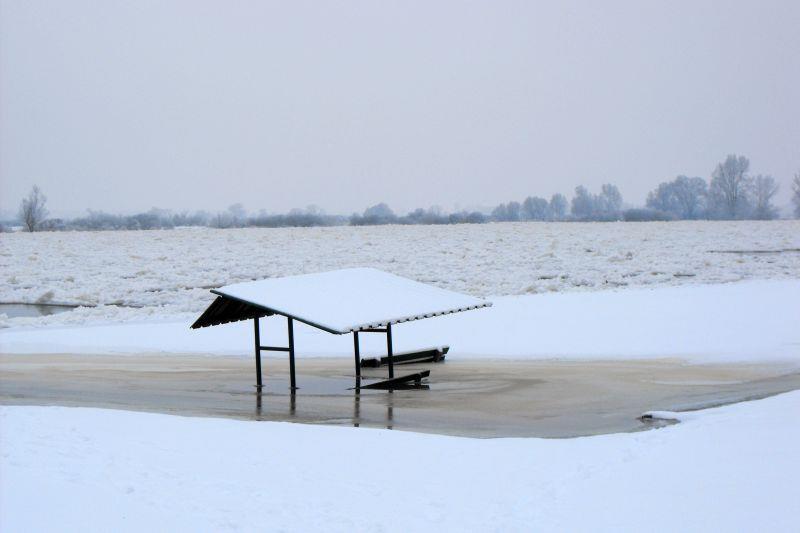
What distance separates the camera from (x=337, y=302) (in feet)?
49.1

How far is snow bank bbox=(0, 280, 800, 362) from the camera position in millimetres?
20266

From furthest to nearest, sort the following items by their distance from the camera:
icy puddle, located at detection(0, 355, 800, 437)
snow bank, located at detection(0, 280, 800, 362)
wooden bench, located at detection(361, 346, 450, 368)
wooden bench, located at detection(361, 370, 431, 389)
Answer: snow bank, located at detection(0, 280, 800, 362)
wooden bench, located at detection(361, 346, 450, 368)
wooden bench, located at detection(361, 370, 431, 389)
icy puddle, located at detection(0, 355, 800, 437)

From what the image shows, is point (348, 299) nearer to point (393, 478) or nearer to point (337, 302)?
point (337, 302)

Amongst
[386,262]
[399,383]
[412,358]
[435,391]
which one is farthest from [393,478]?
[386,262]

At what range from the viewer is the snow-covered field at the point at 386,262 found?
33.0m

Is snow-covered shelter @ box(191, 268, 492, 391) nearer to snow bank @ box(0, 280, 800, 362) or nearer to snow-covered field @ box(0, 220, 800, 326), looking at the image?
snow bank @ box(0, 280, 800, 362)

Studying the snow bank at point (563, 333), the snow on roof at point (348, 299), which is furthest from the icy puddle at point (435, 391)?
the snow bank at point (563, 333)

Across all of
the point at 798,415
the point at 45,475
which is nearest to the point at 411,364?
the point at 798,415

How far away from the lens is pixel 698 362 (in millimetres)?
18156

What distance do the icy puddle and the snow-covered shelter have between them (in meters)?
1.21

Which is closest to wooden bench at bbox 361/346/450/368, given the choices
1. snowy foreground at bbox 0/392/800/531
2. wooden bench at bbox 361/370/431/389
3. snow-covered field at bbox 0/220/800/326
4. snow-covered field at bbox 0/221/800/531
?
snow-covered field at bbox 0/221/800/531

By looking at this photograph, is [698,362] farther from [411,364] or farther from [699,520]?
[699,520]

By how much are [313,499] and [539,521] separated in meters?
2.19

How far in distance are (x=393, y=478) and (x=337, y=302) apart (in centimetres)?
602
